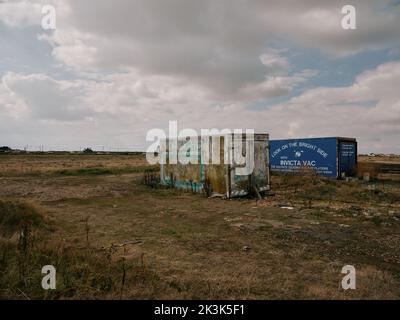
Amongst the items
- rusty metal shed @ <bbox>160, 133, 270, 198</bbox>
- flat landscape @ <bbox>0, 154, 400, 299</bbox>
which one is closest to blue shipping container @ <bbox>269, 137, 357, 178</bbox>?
rusty metal shed @ <bbox>160, 133, 270, 198</bbox>

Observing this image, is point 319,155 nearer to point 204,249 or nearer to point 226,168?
point 226,168

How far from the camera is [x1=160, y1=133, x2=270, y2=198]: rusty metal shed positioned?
496 inches

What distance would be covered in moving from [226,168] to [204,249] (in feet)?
22.0

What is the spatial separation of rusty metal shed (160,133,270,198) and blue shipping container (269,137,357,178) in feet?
19.4

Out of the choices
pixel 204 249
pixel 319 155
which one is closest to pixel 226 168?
pixel 204 249

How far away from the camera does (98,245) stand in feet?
20.6

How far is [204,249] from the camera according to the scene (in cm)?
607

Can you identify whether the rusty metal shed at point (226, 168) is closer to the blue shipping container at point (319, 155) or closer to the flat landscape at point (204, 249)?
the flat landscape at point (204, 249)

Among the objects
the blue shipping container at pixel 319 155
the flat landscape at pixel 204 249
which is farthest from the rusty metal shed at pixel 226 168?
the blue shipping container at pixel 319 155

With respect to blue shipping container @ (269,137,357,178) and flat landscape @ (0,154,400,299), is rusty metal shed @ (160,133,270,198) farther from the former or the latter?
blue shipping container @ (269,137,357,178)

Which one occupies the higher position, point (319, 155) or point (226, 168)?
point (319, 155)
